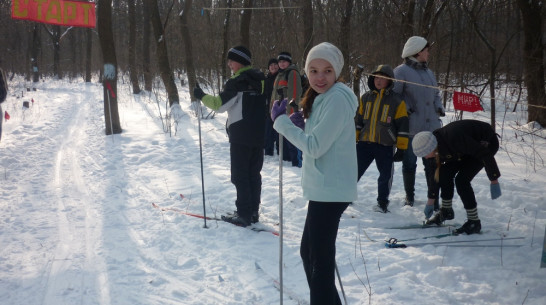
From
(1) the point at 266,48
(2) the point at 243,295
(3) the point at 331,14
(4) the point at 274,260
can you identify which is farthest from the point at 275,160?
(3) the point at 331,14

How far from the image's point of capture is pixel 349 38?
12.7m

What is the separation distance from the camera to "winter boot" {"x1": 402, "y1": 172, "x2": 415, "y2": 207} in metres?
5.07

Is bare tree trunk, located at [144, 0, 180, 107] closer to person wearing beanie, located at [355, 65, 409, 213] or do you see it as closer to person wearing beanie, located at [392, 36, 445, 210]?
person wearing beanie, located at [355, 65, 409, 213]

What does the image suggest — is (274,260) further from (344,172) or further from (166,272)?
(344,172)

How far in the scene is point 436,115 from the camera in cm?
488

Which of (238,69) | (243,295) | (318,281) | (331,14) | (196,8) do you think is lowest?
(243,295)

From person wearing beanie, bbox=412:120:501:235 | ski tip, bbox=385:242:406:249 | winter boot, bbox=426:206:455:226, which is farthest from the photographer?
winter boot, bbox=426:206:455:226

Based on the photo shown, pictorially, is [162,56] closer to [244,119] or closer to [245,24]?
[245,24]

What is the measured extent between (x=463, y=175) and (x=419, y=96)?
45.7 inches

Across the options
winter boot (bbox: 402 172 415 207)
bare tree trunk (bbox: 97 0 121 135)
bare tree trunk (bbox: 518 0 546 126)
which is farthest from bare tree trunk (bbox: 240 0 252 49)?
winter boot (bbox: 402 172 415 207)

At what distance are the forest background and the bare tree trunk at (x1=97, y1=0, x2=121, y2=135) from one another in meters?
0.03

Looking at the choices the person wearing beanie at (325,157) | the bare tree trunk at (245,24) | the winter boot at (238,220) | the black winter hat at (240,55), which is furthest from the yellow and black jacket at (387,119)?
the bare tree trunk at (245,24)

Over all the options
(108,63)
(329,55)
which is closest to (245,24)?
(108,63)

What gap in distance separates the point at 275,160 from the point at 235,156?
3.36 m
